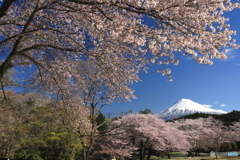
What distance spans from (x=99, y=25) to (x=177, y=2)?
4.98ft

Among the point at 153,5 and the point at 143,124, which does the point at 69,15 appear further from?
the point at 143,124

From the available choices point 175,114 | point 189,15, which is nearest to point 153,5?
point 189,15

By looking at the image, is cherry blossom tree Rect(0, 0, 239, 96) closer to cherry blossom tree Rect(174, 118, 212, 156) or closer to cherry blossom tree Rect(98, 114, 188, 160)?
cherry blossom tree Rect(98, 114, 188, 160)

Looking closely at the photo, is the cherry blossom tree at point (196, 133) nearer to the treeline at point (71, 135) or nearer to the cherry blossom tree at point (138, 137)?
the treeline at point (71, 135)

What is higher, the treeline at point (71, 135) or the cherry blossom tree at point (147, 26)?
the cherry blossom tree at point (147, 26)

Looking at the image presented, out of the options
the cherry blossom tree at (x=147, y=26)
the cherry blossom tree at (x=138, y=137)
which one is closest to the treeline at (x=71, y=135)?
the cherry blossom tree at (x=138, y=137)

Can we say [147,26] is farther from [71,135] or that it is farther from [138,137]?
[138,137]

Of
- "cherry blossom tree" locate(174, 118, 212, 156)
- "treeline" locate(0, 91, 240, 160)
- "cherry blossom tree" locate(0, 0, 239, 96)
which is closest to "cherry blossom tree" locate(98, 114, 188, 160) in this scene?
"treeline" locate(0, 91, 240, 160)

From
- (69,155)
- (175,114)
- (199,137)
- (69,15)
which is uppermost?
(175,114)

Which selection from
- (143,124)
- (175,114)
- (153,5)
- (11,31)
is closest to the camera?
(153,5)

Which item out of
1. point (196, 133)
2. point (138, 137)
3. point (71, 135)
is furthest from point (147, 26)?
point (196, 133)

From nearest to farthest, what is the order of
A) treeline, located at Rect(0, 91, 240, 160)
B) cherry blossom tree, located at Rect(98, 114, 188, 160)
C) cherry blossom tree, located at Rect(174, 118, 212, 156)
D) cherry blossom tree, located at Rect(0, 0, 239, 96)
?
cherry blossom tree, located at Rect(0, 0, 239, 96)
treeline, located at Rect(0, 91, 240, 160)
cherry blossom tree, located at Rect(98, 114, 188, 160)
cherry blossom tree, located at Rect(174, 118, 212, 156)

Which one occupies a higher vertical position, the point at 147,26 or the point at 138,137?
the point at 147,26

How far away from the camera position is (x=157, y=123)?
798 inches
